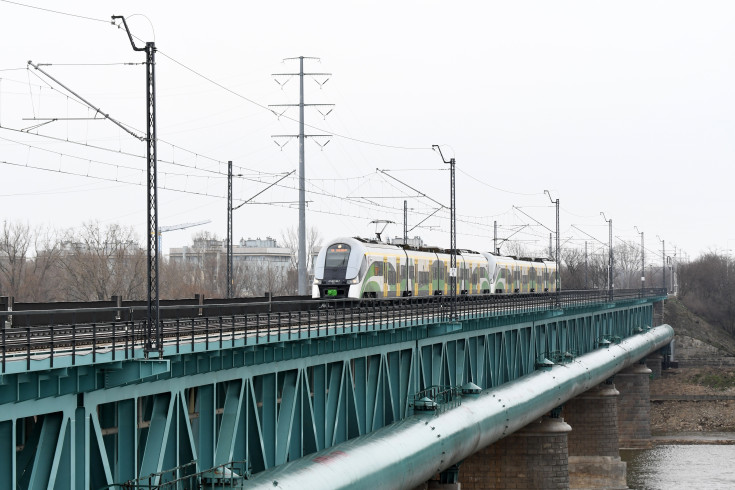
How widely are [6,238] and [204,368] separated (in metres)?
78.6

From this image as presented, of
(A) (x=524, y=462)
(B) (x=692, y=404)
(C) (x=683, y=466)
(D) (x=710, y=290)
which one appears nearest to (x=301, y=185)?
(A) (x=524, y=462)

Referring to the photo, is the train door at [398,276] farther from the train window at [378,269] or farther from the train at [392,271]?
the train window at [378,269]

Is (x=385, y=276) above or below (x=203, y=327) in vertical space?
above

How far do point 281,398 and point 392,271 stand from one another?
104ft

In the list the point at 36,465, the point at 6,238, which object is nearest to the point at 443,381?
the point at 36,465

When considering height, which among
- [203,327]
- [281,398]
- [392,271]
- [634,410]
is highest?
[392,271]

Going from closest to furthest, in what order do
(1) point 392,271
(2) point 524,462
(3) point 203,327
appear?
1. (3) point 203,327
2. (2) point 524,462
3. (1) point 392,271

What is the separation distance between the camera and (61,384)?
19797 mm

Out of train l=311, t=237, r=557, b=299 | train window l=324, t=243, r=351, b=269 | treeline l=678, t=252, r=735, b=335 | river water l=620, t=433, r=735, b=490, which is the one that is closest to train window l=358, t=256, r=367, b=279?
train l=311, t=237, r=557, b=299

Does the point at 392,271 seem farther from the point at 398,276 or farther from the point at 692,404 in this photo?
the point at 692,404

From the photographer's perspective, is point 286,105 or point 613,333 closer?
point 286,105

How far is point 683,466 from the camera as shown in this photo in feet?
270

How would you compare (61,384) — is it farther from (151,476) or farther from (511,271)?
(511,271)

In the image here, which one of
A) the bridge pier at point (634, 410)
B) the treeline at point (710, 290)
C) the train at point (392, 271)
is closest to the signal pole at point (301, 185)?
the train at point (392, 271)
